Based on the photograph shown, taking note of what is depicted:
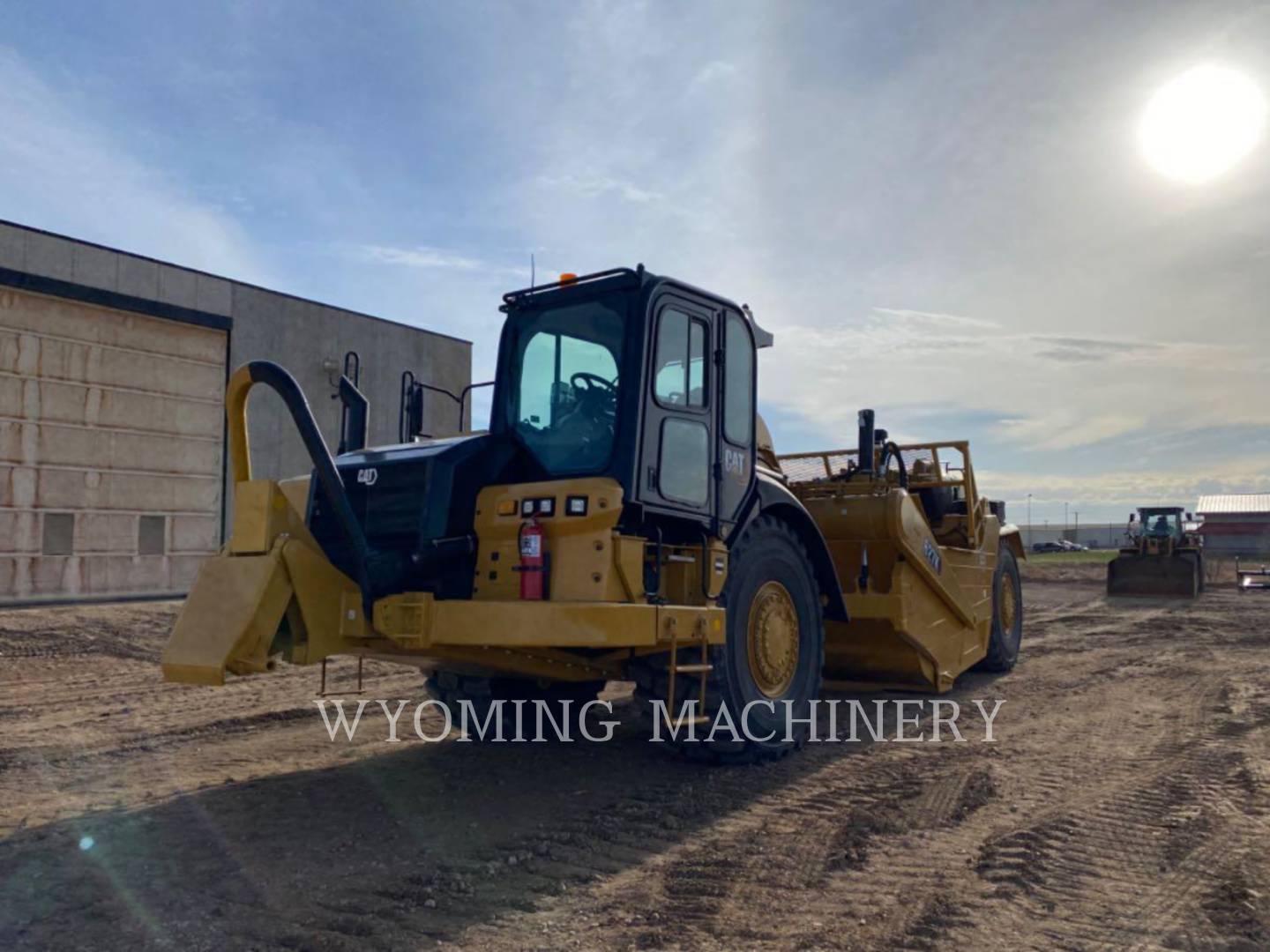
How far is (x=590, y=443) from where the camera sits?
17.7 feet

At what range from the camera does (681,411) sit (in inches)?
219

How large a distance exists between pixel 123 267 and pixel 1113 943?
16.8 m

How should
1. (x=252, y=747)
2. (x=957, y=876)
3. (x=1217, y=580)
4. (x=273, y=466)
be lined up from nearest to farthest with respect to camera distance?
1. (x=957, y=876)
2. (x=252, y=747)
3. (x=273, y=466)
4. (x=1217, y=580)

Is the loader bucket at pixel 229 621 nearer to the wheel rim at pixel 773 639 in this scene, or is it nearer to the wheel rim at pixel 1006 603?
the wheel rim at pixel 773 639

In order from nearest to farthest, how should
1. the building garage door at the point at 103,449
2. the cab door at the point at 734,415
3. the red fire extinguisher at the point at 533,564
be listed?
the red fire extinguisher at the point at 533,564, the cab door at the point at 734,415, the building garage door at the point at 103,449

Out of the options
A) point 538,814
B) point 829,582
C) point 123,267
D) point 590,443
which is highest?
point 123,267

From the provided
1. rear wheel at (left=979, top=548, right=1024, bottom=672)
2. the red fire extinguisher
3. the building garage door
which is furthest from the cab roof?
the building garage door

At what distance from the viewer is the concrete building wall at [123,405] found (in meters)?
15.1

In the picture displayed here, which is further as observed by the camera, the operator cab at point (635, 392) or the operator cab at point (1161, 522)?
the operator cab at point (1161, 522)

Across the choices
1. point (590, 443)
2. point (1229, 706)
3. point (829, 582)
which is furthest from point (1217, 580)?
point (590, 443)

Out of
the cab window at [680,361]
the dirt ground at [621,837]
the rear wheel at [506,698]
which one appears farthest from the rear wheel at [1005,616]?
the cab window at [680,361]

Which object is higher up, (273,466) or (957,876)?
(273,466)

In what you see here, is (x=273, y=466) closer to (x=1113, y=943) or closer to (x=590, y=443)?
(x=590, y=443)

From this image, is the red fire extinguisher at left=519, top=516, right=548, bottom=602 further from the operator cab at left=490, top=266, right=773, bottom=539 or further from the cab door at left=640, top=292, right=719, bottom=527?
the cab door at left=640, top=292, right=719, bottom=527
